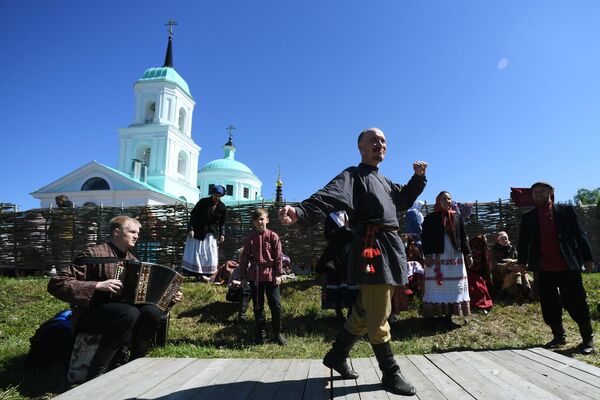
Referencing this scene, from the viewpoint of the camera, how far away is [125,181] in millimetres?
33250

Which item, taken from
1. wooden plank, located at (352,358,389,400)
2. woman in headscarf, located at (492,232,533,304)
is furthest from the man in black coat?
wooden plank, located at (352,358,389,400)

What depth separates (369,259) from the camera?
9.47 ft

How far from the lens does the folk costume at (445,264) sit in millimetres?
5500

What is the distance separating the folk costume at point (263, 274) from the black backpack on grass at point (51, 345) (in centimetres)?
214

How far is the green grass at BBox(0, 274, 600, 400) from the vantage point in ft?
13.9

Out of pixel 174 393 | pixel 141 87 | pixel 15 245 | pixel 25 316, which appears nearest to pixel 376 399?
pixel 174 393

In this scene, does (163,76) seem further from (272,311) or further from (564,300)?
(564,300)

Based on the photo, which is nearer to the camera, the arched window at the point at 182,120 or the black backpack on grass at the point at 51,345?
the black backpack on grass at the point at 51,345

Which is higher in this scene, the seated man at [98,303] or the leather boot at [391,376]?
the seated man at [98,303]

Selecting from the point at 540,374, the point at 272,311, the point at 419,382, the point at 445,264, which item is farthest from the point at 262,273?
the point at 540,374

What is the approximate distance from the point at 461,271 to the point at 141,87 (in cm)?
3972

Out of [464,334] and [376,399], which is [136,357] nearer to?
[376,399]

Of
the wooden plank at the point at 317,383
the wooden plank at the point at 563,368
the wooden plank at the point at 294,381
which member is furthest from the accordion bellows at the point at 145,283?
the wooden plank at the point at 563,368

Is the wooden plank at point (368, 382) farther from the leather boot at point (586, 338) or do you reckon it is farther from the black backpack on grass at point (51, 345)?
the black backpack on grass at point (51, 345)
